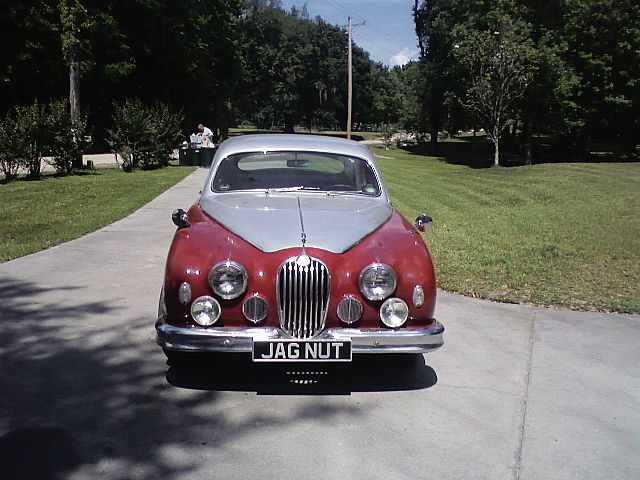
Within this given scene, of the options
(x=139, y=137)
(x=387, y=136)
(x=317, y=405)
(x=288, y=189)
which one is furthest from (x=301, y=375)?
(x=387, y=136)

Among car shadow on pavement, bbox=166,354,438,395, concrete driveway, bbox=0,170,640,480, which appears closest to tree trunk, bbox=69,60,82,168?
concrete driveway, bbox=0,170,640,480

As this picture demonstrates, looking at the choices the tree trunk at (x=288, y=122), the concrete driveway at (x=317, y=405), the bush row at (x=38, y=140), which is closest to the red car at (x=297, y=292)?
the concrete driveway at (x=317, y=405)

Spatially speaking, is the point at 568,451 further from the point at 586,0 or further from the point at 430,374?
the point at 586,0

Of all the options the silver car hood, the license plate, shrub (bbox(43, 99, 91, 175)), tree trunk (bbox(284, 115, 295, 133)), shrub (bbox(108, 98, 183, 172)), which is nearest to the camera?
the license plate

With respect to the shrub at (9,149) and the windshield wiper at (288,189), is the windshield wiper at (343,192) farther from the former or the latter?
the shrub at (9,149)

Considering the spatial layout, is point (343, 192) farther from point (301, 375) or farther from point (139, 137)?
point (139, 137)

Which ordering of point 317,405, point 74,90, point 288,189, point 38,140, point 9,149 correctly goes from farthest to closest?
1. point 74,90
2. point 38,140
3. point 9,149
4. point 288,189
5. point 317,405

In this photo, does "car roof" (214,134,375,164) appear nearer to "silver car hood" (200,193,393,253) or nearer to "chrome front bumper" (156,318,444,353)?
"silver car hood" (200,193,393,253)

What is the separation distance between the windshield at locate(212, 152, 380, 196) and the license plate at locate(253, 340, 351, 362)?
6.31 feet

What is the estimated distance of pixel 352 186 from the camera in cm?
586

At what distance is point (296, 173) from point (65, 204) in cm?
888

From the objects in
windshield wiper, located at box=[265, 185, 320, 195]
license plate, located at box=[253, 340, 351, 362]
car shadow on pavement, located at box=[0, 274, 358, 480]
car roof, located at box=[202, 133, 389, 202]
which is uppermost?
car roof, located at box=[202, 133, 389, 202]

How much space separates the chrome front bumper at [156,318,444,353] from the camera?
13.4 feet

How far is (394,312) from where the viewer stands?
425 centimetres
